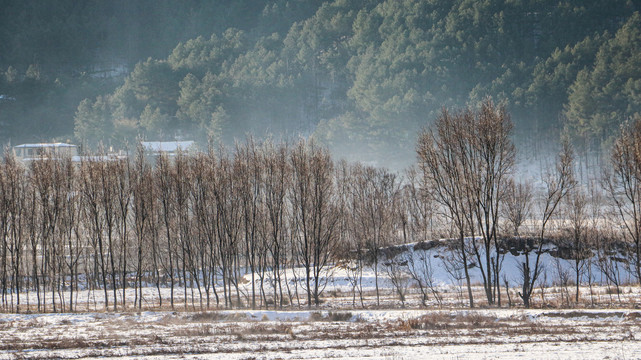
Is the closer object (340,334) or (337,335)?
(337,335)

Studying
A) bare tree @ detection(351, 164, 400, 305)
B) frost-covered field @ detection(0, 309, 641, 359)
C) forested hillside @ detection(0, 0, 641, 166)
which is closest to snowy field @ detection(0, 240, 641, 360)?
A: frost-covered field @ detection(0, 309, 641, 359)

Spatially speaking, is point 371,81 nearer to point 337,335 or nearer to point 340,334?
point 340,334

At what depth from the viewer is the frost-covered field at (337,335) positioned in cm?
1625

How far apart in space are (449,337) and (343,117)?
8029 centimetres

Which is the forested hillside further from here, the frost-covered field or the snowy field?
the frost-covered field

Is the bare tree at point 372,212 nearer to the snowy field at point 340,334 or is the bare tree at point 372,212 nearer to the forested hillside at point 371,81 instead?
the snowy field at point 340,334

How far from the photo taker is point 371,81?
97.9 metres

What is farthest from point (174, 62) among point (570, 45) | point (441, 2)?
point (570, 45)

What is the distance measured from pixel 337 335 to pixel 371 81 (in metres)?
82.2

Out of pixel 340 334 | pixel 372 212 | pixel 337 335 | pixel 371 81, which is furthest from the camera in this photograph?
pixel 371 81

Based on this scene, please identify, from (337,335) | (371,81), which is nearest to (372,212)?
(337,335)

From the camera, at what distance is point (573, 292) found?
29438 mm

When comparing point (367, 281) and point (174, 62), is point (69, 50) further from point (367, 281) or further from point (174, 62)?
point (367, 281)

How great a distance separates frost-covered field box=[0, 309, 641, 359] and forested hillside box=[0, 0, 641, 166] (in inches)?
2119
